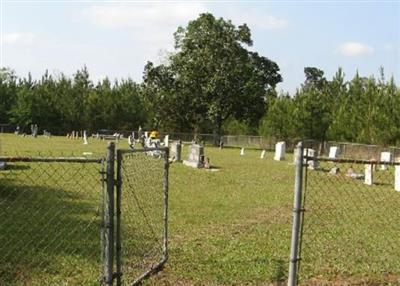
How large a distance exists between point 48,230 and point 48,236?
62 cm

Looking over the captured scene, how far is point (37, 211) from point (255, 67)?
5272 cm

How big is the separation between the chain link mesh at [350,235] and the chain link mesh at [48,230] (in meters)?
3.28

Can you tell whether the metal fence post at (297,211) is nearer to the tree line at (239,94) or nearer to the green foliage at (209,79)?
the tree line at (239,94)

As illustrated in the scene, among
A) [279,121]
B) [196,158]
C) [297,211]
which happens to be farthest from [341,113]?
[297,211]

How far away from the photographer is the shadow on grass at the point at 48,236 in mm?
7785

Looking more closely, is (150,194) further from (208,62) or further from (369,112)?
(208,62)

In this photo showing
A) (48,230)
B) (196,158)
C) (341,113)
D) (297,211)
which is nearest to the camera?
(297,211)

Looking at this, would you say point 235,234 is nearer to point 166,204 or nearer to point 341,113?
point 166,204

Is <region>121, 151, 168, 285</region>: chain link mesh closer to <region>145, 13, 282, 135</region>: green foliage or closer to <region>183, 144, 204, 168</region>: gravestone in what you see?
<region>183, 144, 204, 168</region>: gravestone

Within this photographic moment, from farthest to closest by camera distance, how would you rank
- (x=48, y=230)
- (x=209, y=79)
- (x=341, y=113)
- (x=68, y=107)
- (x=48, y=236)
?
1. (x=68, y=107)
2. (x=209, y=79)
3. (x=341, y=113)
4. (x=48, y=230)
5. (x=48, y=236)

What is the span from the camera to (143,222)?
1157 cm

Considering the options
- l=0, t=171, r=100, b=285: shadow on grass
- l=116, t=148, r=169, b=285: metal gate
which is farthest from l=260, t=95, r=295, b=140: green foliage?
l=116, t=148, r=169, b=285: metal gate

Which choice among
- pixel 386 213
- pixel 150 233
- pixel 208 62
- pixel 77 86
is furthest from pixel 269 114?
pixel 150 233

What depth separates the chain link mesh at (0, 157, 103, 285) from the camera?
7.80 metres
